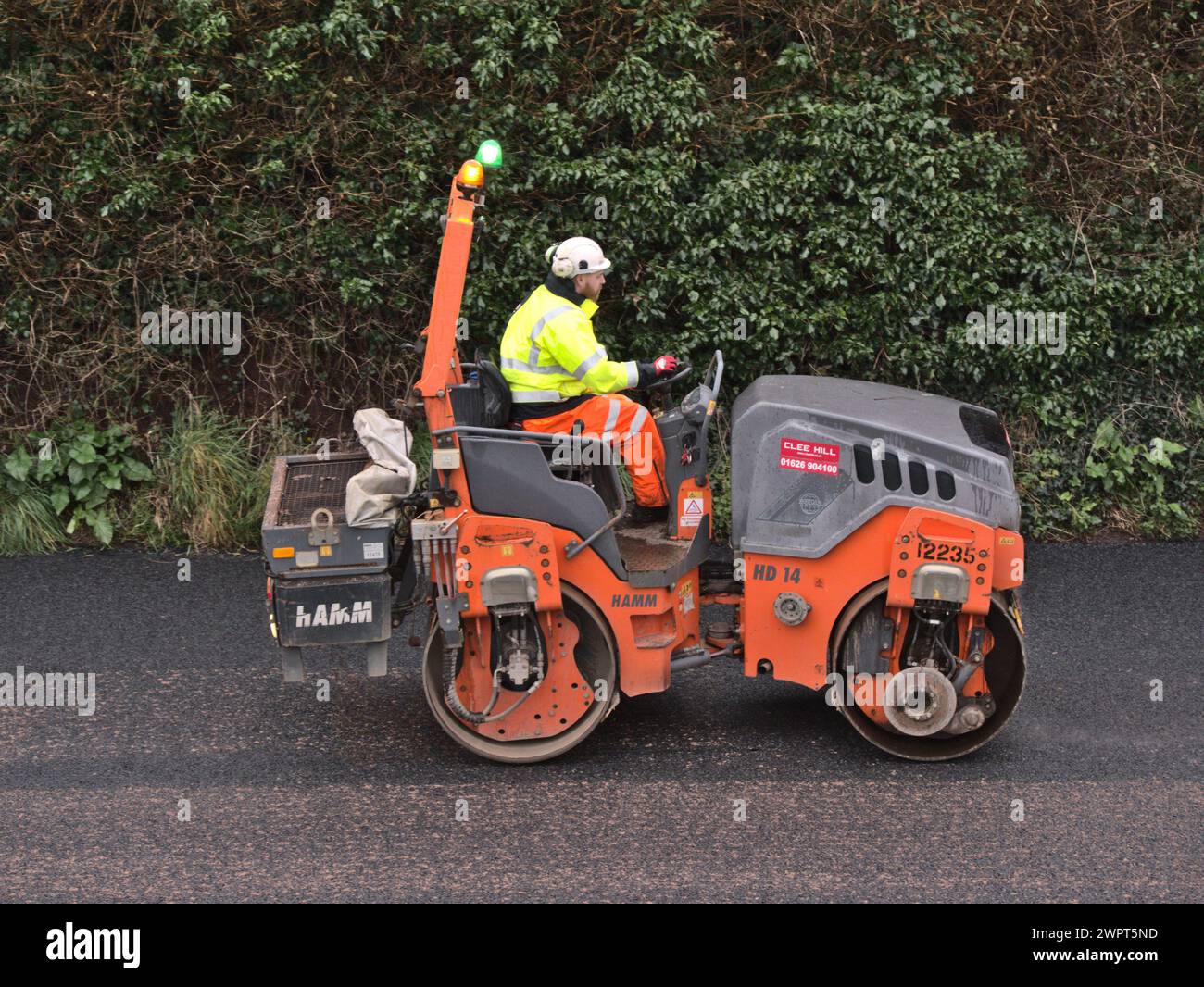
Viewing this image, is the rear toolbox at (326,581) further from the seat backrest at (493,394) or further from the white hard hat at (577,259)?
the white hard hat at (577,259)

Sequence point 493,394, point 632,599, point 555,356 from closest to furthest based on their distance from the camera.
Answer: point 632,599
point 555,356
point 493,394

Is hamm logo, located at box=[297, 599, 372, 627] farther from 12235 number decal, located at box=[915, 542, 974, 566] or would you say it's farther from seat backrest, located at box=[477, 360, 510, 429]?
12235 number decal, located at box=[915, 542, 974, 566]

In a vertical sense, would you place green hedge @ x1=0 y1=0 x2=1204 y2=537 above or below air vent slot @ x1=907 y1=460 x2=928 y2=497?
above

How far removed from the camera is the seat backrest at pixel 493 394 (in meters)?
5.98

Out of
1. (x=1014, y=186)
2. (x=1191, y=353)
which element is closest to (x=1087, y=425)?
(x=1191, y=353)

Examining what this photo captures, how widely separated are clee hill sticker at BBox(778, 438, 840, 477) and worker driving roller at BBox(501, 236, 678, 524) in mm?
591

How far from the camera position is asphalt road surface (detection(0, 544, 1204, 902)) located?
193 inches

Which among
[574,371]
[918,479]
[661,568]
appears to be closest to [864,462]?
[918,479]

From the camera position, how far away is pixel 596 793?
5.54 meters

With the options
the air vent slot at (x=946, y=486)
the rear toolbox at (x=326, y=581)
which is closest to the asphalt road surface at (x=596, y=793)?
the rear toolbox at (x=326, y=581)

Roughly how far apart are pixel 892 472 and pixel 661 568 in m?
0.97

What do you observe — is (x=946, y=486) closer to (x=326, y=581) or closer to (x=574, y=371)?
(x=574, y=371)

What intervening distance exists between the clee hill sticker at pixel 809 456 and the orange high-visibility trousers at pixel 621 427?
0.59 metres

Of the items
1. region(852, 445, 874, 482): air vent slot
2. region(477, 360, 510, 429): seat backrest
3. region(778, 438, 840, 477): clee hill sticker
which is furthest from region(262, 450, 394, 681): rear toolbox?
region(852, 445, 874, 482): air vent slot
